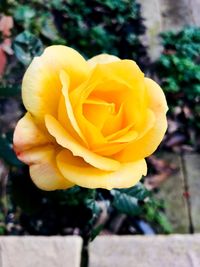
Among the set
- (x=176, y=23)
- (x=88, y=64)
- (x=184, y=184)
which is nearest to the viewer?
(x=88, y=64)

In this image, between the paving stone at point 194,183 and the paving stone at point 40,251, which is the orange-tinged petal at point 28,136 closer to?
the paving stone at point 40,251

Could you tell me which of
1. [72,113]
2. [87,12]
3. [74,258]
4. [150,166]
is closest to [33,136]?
[72,113]

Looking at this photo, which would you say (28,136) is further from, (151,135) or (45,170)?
(151,135)

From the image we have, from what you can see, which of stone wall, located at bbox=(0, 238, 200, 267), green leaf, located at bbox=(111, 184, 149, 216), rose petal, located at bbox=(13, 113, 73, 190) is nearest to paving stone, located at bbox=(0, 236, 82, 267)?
stone wall, located at bbox=(0, 238, 200, 267)

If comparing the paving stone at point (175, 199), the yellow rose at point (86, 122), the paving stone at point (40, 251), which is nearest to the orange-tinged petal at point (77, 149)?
the yellow rose at point (86, 122)

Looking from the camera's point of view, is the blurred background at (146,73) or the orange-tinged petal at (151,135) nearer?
the orange-tinged petal at (151,135)

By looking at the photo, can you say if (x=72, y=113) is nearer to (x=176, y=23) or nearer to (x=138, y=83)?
(x=138, y=83)
